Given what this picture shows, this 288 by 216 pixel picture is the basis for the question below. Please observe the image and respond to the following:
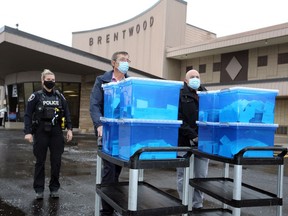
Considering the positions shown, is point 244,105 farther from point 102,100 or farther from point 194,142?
point 102,100

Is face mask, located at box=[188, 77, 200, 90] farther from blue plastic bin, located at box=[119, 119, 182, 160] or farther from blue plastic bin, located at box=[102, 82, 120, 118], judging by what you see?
blue plastic bin, located at box=[119, 119, 182, 160]

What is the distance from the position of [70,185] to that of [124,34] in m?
26.2

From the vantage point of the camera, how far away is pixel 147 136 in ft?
9.79

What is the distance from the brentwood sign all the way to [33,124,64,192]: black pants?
24355mm

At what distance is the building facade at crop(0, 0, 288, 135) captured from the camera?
19609 millimetres

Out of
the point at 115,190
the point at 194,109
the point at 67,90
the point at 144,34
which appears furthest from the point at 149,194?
the point at 144,34

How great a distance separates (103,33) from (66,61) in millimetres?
14246

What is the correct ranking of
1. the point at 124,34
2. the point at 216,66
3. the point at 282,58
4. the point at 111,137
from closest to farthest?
the point at 111,137
the point at 282,58
the point at 216,66
the point at 124,34

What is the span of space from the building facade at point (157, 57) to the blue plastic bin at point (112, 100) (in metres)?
14.5

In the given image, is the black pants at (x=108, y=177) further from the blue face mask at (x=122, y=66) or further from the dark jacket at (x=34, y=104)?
the dark jacket at (x=34, y=104)

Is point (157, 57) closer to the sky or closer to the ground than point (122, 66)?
closer to the sky

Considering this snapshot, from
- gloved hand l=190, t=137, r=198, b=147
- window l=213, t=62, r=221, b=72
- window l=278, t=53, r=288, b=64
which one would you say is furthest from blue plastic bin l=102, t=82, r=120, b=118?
window l=213, t=62, r=221, b=72

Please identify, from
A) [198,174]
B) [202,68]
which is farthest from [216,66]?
[198,174]

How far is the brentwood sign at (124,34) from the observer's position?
2936cm
